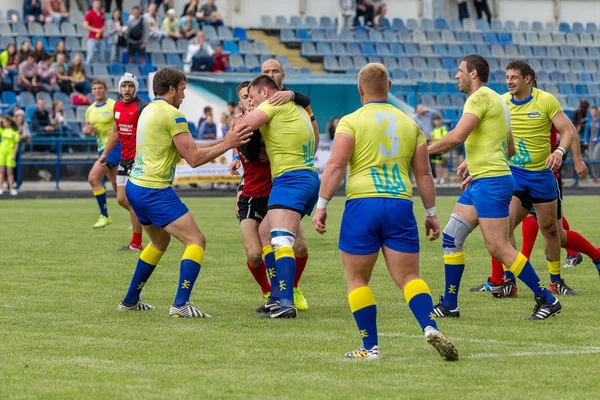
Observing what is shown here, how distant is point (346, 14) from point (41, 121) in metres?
12.9

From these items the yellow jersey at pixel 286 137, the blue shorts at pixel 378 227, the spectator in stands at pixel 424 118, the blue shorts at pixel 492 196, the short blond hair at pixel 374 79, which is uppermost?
the short blond hair at pixel 374 79

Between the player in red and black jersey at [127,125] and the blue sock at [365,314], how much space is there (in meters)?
6.69

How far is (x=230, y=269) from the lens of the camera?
1281cm

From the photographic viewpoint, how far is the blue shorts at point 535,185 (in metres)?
10.4

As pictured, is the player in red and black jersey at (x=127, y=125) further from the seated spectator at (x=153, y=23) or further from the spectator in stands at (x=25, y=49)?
the seated spectator at (x=153, y=23)

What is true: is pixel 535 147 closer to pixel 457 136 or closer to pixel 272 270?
pixel 457 136

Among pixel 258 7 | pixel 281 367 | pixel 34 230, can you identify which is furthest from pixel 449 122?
pixel 281 367

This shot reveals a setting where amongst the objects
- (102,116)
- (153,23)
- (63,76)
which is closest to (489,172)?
(102,116)

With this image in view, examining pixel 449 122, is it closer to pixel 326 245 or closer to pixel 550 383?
pixel 326 245

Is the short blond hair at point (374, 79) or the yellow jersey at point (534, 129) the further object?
the yellow jersey at point (534, 129)

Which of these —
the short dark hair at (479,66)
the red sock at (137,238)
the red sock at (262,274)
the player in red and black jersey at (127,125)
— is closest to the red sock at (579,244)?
the short dark hair at (479,66)

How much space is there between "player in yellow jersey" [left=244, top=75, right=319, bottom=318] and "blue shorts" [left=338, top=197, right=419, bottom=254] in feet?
6.21

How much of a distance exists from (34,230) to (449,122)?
17.8 metres

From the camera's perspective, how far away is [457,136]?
28.9ft
